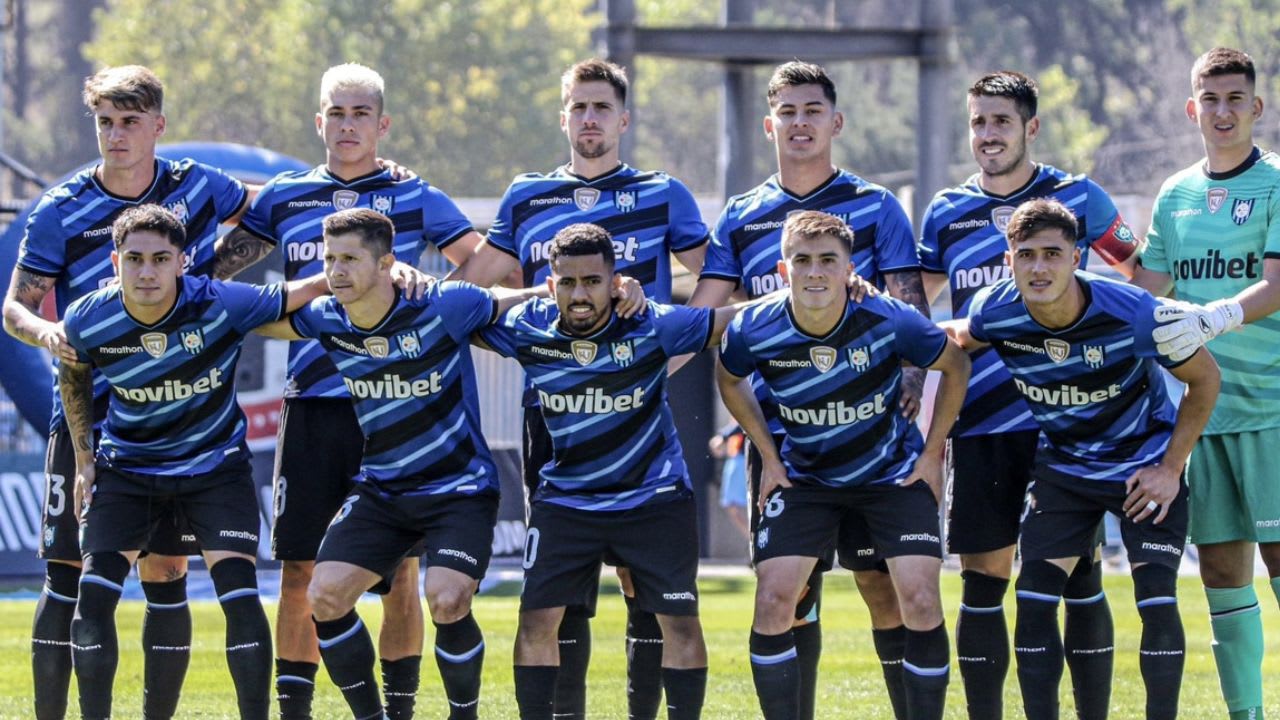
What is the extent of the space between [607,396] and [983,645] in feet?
5.52

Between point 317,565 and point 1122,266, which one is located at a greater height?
point 1122,266

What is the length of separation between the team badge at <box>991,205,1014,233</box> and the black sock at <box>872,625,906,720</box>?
1606 mm

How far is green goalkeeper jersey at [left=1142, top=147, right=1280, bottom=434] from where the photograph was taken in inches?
286

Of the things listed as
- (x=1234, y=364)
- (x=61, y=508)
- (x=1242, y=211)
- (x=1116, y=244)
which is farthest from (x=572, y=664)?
(x=1242, y=211)

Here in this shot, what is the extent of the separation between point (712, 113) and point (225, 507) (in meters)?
51.5

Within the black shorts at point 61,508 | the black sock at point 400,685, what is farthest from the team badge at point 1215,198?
the black shorts at point 61,508

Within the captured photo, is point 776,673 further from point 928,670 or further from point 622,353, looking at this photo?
point 622,353

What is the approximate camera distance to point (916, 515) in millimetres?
6938

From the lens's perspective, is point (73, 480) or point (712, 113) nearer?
point (73, 480)

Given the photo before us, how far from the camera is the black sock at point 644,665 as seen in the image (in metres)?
7.22

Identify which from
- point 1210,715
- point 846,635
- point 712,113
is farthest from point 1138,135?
point 1210,715

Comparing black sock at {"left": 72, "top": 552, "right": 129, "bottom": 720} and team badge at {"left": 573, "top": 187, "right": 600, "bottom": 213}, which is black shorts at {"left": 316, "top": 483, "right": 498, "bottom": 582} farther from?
team badge at {"left": 573, "top": 187, "right": 600, "bottom": 213}

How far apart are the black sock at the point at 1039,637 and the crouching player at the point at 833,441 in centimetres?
31

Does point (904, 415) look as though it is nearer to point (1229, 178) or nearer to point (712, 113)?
point (1229, 178)
